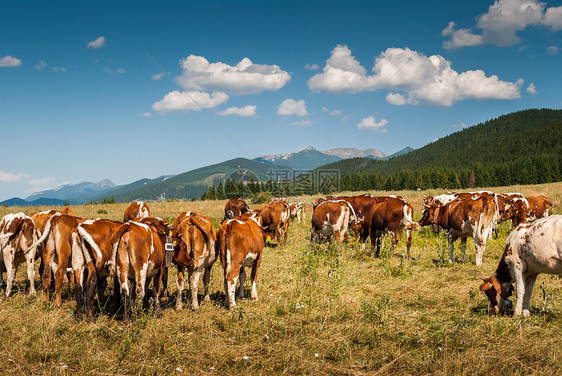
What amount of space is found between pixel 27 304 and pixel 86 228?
2604 mm

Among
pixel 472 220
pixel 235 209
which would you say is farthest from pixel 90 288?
pixel 235 209

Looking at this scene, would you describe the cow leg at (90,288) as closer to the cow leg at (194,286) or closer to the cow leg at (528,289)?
the cow leg at (194,286)

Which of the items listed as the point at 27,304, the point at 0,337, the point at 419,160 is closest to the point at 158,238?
the point at 0,337

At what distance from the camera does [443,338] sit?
5750 millimetres

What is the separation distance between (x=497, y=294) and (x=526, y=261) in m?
0.93

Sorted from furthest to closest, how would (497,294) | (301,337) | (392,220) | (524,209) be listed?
(524,209), (392,220), (497,294), (301,337)

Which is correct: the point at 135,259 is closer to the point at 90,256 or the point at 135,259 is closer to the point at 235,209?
the point at 90,256

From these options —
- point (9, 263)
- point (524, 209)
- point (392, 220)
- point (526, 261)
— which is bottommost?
point (524, 209)

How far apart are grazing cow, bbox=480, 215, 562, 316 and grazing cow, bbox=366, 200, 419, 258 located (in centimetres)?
560

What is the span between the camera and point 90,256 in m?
6.98

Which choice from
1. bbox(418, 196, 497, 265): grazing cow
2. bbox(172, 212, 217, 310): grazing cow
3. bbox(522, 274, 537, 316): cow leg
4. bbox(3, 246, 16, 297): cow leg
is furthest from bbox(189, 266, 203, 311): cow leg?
bbox(418, 196, 497, 265): grazing cow

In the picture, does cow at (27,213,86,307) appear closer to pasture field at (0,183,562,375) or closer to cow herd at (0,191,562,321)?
cow herd at (0,191,562,321)

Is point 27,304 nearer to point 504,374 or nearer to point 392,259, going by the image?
point 504,374

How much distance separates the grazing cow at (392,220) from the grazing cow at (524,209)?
10.7 meters
